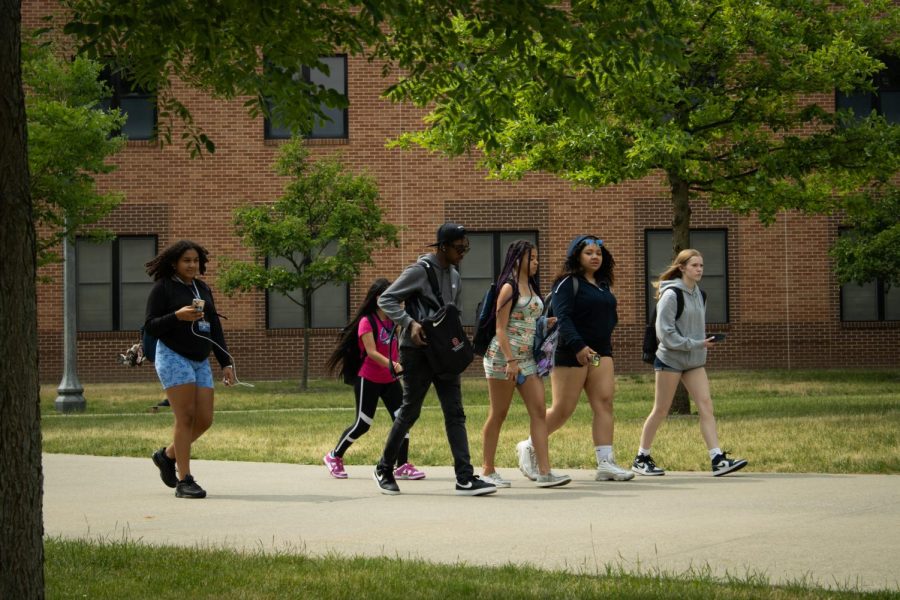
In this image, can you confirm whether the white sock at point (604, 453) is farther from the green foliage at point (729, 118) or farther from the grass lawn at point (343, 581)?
the green foliage at point (729, 118)

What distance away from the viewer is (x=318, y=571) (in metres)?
6.35

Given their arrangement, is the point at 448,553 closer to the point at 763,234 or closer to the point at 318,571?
the point at 318,571

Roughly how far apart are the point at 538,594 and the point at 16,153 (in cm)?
274

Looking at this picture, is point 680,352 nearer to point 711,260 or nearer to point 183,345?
point 183,345

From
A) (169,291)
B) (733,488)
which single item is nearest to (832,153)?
(733,488)

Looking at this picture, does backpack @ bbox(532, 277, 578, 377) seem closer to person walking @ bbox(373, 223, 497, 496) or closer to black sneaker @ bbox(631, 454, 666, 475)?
person walking @ bbox(373, 223, 497, 496)

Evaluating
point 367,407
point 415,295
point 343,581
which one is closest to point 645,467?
point 367,407

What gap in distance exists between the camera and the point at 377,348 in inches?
440

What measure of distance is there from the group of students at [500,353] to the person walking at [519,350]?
1cm

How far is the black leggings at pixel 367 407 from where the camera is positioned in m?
11.1

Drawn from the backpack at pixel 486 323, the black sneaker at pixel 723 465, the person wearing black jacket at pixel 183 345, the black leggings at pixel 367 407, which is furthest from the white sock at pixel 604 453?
the person wearing black jacket at pixel 183 345

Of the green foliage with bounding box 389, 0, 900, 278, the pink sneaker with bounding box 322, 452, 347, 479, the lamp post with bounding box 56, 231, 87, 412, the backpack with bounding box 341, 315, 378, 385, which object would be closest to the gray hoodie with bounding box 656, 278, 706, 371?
the backpack with bounding box 341, 315, 378, 385

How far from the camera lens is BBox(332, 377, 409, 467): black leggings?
11125 mm

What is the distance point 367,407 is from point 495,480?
1.56 m
